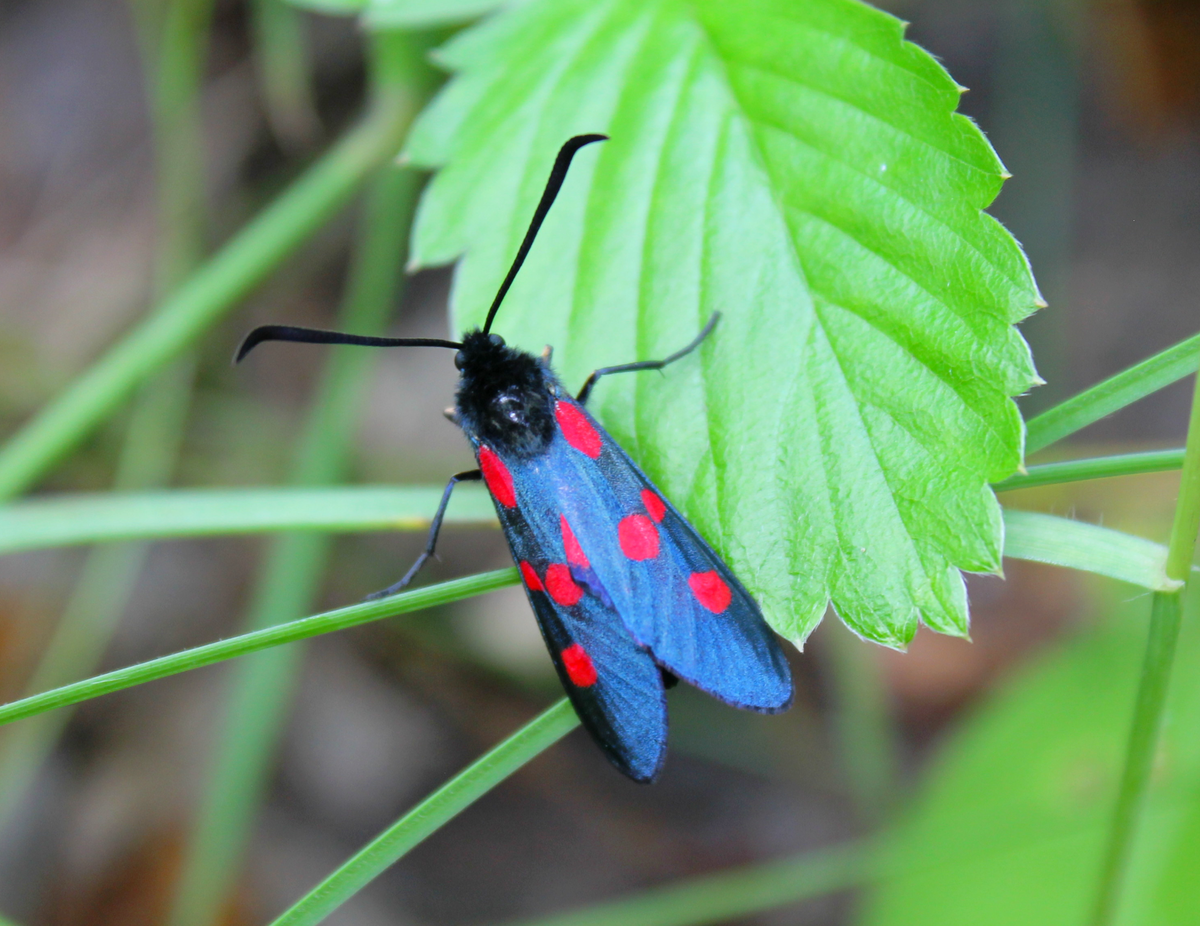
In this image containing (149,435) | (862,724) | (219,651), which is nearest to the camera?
(219,651)

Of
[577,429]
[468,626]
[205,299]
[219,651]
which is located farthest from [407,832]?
[468,626]

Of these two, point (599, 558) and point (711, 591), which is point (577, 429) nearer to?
point (599, 558)

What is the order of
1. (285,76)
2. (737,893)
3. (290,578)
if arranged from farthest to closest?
1. (285,76)
2. (290,578)
3. (737,893)

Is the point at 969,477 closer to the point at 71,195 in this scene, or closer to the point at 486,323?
the point at 486,323

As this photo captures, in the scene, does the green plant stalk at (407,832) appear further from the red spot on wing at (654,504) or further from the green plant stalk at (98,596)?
the green plant stalk at (98,596)

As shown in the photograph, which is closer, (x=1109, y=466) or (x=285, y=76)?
(x=1109, y=466)

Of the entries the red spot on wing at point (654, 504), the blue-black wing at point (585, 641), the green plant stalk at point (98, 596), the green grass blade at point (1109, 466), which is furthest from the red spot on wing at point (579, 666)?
the green plant stalk at point (98, 596)

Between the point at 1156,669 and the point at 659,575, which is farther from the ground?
the point at 1156,669
